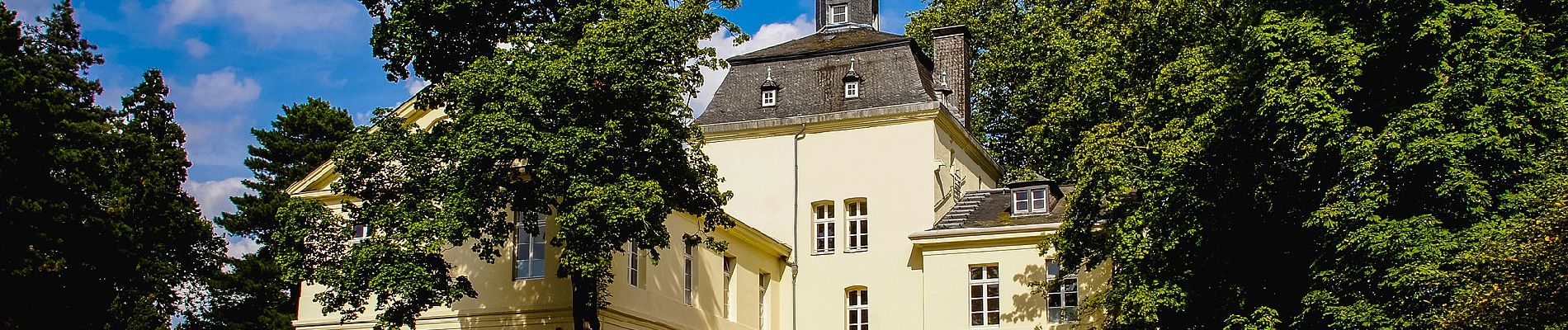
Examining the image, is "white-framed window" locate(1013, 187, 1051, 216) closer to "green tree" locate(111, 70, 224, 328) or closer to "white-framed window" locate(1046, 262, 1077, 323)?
"white-framed window" locate(1046, 262, 1077, 323)

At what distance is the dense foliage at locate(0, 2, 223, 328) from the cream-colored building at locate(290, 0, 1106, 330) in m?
11.2

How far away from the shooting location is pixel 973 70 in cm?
3747

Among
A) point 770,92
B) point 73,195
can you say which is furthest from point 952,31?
point 73,195

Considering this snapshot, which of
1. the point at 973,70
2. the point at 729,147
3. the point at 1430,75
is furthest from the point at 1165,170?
the point at 973,70

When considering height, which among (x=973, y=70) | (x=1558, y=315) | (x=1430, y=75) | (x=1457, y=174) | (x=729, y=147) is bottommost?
(x=1558, y=315)

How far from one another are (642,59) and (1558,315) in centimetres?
1158

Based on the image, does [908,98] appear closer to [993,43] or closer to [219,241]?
[993,43]

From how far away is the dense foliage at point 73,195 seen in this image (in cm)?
2620

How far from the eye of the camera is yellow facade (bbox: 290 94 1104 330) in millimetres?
28953

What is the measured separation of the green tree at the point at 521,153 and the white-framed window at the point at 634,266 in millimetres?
3024

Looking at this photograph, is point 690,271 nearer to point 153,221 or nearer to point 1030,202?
point 1030,202

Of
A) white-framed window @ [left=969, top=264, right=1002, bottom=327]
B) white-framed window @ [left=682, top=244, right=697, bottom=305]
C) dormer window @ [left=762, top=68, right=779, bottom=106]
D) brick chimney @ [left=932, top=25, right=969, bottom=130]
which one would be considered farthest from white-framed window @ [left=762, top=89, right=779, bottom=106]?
white-framed window @ [left=682, top=244, right=697, bottom=305]

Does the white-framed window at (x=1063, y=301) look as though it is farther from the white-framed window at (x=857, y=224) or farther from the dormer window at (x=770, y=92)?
the dormer window at (x=770, y=92)

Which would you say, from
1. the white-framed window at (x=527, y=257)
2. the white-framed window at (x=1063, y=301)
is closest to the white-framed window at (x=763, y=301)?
the white-framed window at (x=1063, y=301)
